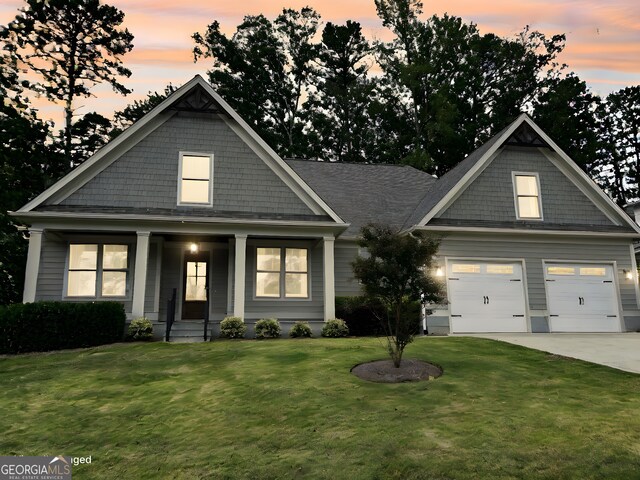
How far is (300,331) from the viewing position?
14.4 m

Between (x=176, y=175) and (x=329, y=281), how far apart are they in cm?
638

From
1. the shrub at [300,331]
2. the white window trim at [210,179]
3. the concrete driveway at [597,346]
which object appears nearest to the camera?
the concrete driveway at [597,346]

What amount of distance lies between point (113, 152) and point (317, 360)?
10.1 m

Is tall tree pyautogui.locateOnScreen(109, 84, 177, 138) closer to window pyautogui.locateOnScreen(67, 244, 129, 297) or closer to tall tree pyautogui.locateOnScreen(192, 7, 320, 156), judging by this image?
tall tree pyautogui.locateOnScreen(192, 7, 320, 156)

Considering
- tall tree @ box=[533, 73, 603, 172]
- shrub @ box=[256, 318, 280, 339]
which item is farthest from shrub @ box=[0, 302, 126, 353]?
tall tree @ box=[533, 73, 603, 172]

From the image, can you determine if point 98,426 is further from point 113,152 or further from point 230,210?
point 113,152

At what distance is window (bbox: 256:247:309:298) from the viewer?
16.1 meters

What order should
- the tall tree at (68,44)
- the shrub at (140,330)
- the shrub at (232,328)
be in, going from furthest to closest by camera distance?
the tall tree at (68,44) → the shrub at (232,328) → the shrub at (140,330)

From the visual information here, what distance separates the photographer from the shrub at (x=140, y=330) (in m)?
13.2

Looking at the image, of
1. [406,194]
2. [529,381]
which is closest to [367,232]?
[529,381]

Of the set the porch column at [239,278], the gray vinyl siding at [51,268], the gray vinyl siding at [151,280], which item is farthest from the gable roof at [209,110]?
the gray vinyl siding at [151,280]

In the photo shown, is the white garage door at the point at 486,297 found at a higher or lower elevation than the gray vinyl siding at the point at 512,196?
lower

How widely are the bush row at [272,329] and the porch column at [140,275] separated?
2.55 meters

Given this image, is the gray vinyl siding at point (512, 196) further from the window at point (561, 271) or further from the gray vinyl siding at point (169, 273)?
the gray vinyl siding at point (169, 273)
